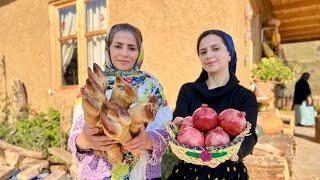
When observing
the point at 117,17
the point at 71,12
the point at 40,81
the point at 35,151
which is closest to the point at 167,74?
the point at 117,17

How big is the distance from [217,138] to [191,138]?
10 centimetres

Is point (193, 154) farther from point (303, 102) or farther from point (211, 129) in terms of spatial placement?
point (303, 102)

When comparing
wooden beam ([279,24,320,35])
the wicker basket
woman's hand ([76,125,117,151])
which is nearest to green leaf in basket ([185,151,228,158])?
the wicker basket

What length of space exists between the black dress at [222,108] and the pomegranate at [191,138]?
218 millimetres

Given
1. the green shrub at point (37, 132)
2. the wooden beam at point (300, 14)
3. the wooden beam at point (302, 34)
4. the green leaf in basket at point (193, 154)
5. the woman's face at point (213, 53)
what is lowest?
the green shrub at point (37, 132)

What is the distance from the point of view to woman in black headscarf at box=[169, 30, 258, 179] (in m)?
1.52

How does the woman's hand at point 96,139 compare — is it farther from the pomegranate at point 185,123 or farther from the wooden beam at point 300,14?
the wooden beam at point 300,14

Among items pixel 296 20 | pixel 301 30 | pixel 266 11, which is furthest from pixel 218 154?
pixel 301 30

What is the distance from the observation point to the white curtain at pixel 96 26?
564cm

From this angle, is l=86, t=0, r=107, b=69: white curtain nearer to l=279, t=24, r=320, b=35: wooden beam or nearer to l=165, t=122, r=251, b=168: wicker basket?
l=165, t=122, r=251, b=168: wicker basket

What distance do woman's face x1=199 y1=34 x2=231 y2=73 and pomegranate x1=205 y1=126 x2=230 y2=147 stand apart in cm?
34

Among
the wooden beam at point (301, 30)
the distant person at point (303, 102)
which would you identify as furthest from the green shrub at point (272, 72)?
the wooden beam at point (301, 30)

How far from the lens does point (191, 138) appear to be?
1325mm

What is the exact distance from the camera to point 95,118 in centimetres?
114
